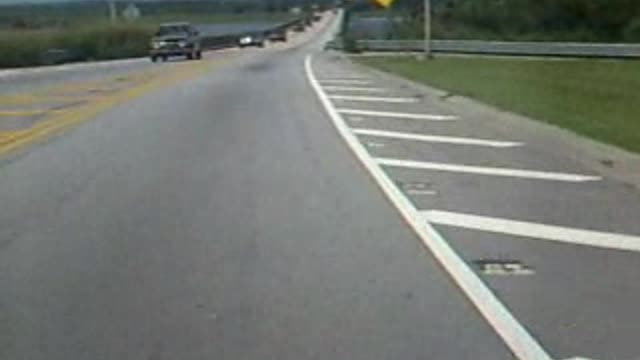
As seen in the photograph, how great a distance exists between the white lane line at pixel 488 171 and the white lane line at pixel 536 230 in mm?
2951

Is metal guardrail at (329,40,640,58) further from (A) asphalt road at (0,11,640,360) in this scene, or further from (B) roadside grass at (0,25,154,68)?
(A) asphalt road at (0,11,640,360)

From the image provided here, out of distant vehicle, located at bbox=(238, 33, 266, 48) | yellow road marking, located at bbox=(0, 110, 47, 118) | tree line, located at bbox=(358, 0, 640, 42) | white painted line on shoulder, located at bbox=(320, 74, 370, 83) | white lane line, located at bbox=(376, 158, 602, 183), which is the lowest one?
distant vehicle, located at bbox=(238, 33, 266, 48)

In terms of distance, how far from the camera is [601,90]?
29125mm

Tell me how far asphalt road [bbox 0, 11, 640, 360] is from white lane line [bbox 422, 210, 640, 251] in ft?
0.54

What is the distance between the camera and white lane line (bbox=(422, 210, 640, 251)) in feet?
36.1

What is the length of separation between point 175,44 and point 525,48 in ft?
80.4

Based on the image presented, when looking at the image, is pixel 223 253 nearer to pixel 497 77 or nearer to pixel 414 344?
pixel 414 344

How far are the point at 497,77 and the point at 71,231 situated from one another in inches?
1019

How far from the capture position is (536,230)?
11.7m

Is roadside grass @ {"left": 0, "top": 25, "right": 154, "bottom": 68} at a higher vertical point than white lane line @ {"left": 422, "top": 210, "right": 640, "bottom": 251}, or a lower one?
lower

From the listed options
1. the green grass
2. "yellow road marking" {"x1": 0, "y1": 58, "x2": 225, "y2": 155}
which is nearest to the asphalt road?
"yellow road marking" {"x1": 0, "y1": 58, "x2": 225, "y2": 155}

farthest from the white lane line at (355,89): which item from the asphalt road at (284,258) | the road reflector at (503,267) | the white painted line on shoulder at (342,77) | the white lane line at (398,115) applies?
the road reflector at (503,267)

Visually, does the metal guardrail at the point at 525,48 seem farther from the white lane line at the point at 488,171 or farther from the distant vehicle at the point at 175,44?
the white lane line at the point at 488,171

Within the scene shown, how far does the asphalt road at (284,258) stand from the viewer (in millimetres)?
7883
